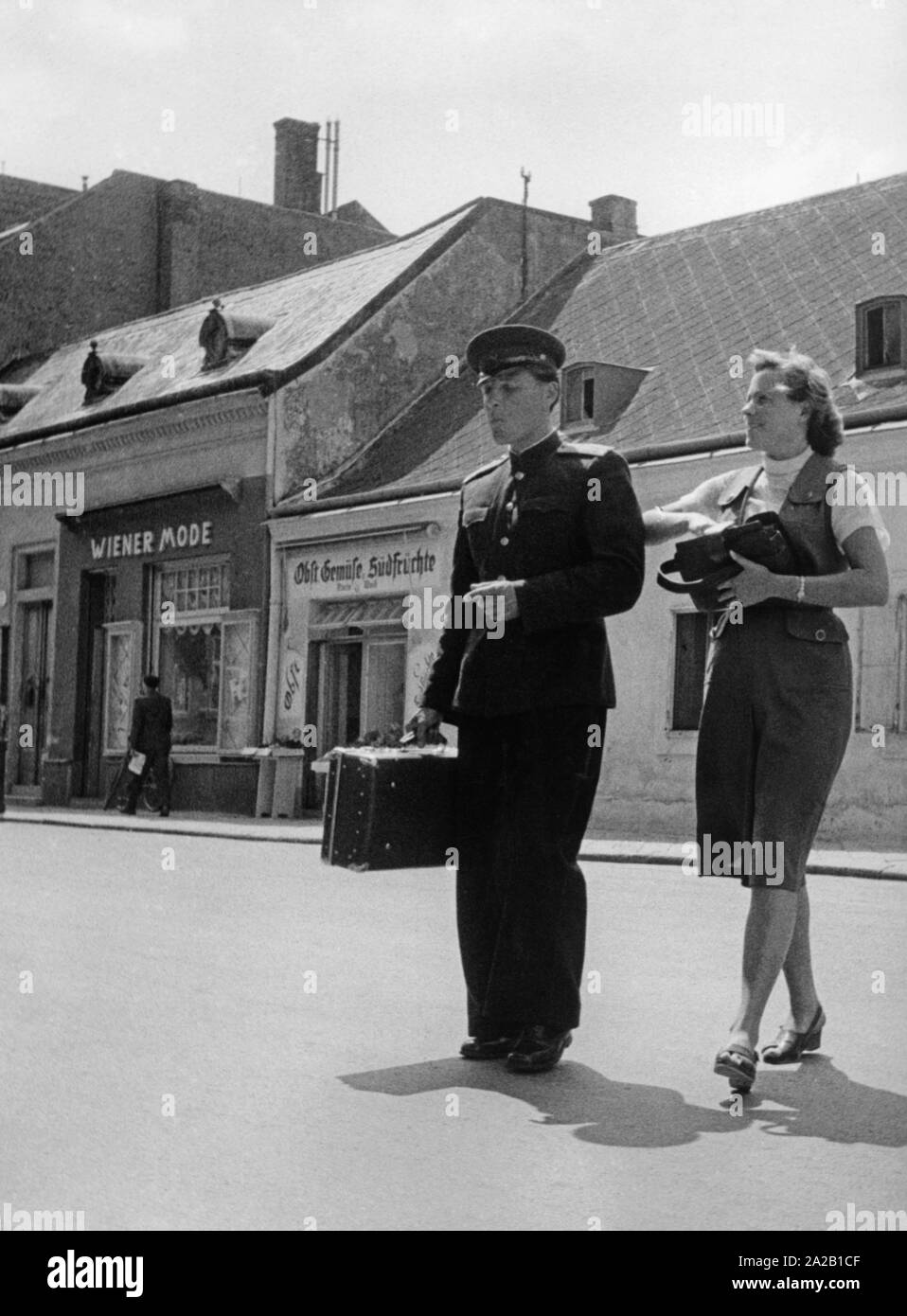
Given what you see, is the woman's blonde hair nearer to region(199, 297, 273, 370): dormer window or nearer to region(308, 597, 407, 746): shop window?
region(308, 597, 407, 746): shop window

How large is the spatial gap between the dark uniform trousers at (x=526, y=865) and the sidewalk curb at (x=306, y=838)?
9.32 meters

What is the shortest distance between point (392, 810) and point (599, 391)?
1794cm

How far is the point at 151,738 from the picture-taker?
1016 inches

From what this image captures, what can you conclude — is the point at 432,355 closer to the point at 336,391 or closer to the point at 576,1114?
the point at 336,391

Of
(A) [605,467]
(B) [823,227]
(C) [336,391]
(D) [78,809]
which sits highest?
(B) [823,227]

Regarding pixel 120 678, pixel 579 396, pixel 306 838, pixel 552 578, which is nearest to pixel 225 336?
pixel 120 678

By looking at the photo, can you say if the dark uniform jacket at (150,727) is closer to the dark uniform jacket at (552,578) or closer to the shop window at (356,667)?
the shop window at (356,667)

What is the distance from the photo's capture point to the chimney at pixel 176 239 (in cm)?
3825

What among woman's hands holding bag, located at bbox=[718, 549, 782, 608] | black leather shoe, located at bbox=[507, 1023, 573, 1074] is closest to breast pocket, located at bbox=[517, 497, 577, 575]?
woman's hands holding bag, located at bbox=[718, 549, 782, 608]

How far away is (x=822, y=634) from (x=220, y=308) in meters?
25.1

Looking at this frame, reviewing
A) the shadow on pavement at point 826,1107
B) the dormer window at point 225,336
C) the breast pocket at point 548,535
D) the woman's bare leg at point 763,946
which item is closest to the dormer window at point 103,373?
the dormer window at point 225,336

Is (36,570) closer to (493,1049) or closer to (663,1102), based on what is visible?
(493,1049)
